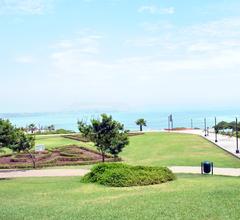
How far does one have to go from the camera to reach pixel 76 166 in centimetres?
3453

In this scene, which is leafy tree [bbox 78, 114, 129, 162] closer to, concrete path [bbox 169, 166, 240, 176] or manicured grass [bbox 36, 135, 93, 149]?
concrete path [bbox 169, 166, 240, 176]

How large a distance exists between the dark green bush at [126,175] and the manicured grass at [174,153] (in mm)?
12726

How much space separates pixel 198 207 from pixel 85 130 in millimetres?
22720

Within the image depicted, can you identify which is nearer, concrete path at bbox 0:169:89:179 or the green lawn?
concrete path at bbox 0:169:89:179

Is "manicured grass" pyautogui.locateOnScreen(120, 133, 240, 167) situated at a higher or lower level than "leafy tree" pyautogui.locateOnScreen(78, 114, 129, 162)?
lower

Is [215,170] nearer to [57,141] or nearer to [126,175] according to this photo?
[126,175]

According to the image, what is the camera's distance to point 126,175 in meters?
20.4

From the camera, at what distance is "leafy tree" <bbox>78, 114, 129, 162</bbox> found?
3428cm

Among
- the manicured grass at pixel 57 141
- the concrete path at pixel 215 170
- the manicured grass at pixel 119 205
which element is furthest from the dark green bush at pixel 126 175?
the manicured grass at pixel 57 141

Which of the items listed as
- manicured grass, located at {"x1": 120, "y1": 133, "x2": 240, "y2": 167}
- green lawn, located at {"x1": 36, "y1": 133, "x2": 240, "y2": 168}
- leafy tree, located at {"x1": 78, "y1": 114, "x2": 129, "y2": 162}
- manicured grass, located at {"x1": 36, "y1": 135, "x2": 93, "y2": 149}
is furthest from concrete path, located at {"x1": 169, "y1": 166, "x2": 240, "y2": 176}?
manicured grass, located at {"x1": 36, "y1": 135, "x2": 93, "y2": 149}

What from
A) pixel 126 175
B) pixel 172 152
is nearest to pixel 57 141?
pixel 172 152

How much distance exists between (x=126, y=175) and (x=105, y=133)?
46.3 ft

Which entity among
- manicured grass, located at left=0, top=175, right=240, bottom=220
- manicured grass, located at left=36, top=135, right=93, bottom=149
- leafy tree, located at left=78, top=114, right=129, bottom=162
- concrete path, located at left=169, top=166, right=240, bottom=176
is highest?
leafy tree, located at left=78, top=114, right=129, bottom=162

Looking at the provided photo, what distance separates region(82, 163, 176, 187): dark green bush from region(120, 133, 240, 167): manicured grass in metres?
12.7
